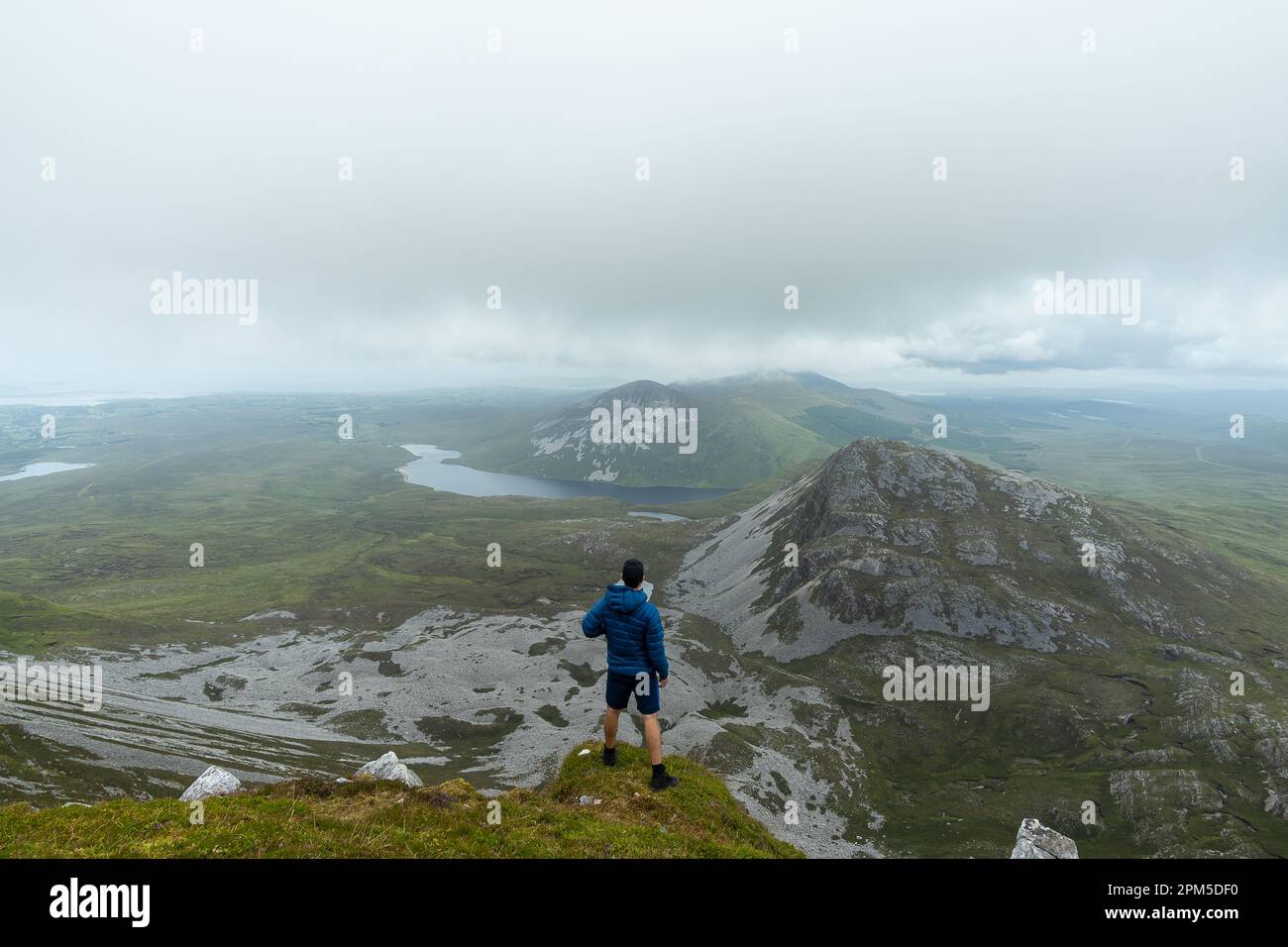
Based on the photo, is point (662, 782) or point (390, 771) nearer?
point (662, 782)

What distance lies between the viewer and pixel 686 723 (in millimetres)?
81938

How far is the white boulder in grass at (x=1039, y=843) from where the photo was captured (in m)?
37.5

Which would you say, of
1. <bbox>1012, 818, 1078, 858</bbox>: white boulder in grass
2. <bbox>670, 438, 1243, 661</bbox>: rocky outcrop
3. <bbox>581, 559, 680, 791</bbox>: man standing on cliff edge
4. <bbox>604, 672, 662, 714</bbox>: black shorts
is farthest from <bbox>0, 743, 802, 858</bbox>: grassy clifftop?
<bbox>670, 438, 1243, 661</bbox>: rocky outcrop

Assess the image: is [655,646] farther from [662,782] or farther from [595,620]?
[662,782]

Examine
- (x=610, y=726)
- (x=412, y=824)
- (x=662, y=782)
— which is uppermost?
(x=610, y=726)

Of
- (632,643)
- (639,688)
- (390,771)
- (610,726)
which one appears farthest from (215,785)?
(632,643)

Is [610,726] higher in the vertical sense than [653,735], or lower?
lower

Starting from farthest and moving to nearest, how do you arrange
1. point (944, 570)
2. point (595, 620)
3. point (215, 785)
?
point (944, 570) < point (215, 785) < point (595, 620)

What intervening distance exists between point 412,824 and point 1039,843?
45.0 meters

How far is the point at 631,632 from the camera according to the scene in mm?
16562

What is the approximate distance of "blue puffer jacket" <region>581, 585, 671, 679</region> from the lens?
16.5m

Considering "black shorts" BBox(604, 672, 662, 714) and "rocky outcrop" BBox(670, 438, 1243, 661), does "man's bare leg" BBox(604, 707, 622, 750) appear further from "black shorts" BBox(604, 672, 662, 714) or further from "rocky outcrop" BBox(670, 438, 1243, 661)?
"rocky outcrop" BBox(670, 438, 1243, 661)

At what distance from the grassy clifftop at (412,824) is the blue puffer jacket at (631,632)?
467cm
